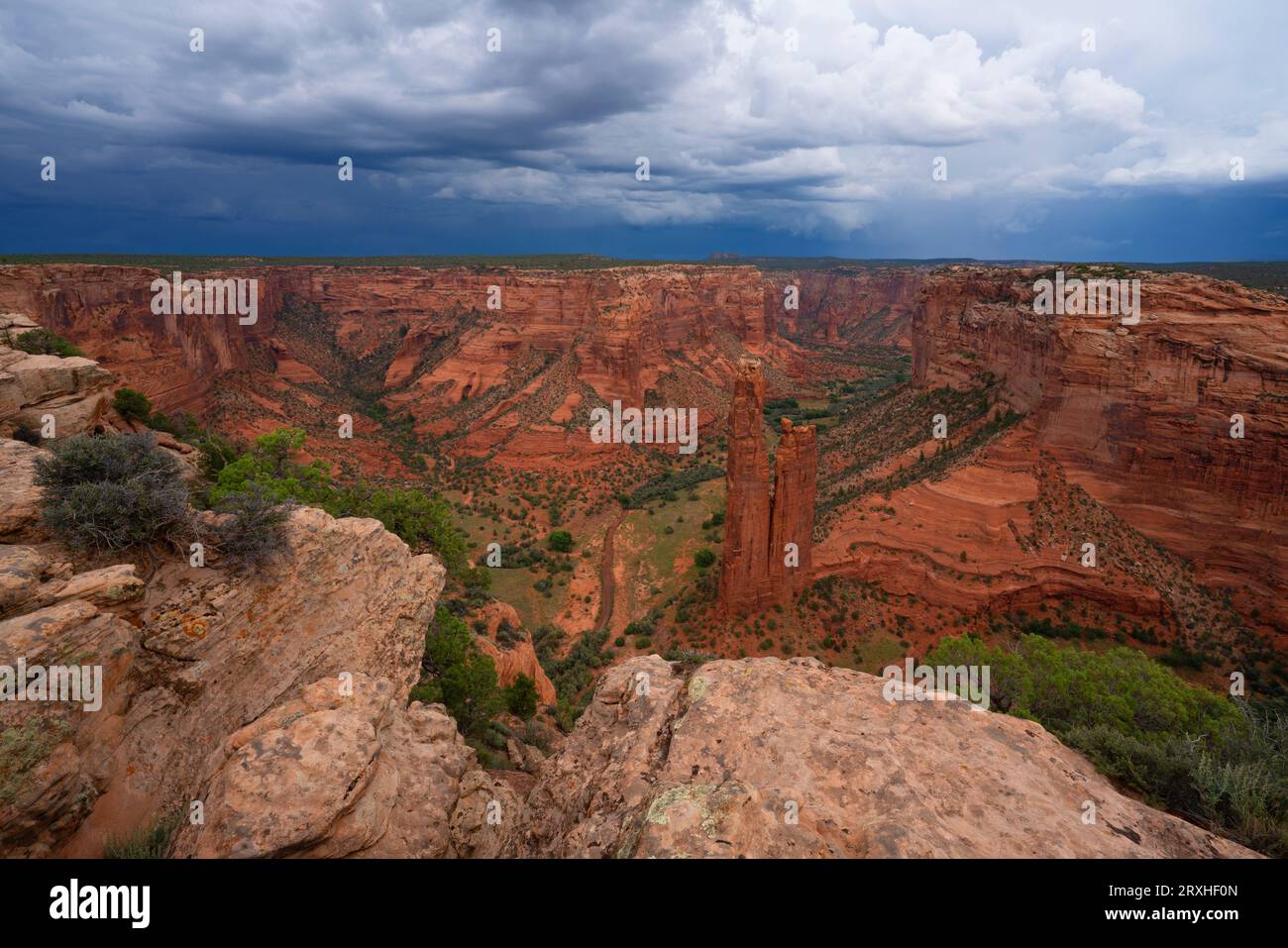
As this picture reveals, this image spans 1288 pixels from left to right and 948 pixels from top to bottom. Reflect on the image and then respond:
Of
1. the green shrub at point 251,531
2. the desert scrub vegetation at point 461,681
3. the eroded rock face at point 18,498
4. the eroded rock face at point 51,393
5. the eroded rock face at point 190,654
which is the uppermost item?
the eroded rock face at point 51,393

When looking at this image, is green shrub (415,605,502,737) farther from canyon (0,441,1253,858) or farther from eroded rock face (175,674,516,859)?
eroded rock face (175,674,516,859)

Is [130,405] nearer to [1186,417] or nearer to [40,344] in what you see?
[40,344]

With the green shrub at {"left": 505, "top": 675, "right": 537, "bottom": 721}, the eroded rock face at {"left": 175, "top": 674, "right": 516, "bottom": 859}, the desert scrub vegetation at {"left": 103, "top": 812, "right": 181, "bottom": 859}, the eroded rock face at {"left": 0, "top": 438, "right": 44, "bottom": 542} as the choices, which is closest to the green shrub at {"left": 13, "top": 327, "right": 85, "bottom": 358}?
the eroded rock face at {"left": 0, "top": 438, "right": 44, "bottom": 542}

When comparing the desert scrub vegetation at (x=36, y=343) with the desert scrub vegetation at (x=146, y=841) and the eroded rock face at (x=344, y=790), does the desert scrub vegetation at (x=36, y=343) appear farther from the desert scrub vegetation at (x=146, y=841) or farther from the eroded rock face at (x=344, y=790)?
the eroded rock face at (x=344, y=790)

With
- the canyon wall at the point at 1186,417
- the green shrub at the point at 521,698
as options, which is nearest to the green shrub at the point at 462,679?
the green shrub at the point at 521,698

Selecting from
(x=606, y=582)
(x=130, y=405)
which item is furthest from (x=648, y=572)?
(x=130, y=405)

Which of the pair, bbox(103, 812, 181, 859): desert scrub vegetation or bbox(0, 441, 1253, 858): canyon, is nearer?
bbox(0, 441, 1253, 858): canyon
